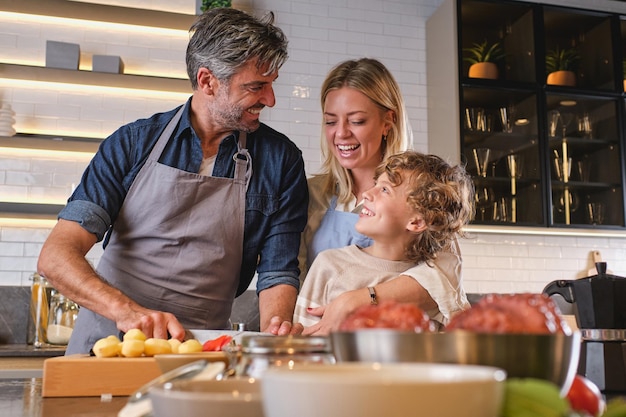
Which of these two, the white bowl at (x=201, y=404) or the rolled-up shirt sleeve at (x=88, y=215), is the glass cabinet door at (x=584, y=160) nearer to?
the rolled-up shirt sleeve at (x=88, y=215)

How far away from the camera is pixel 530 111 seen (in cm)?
467

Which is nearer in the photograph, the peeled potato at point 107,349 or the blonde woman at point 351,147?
the peeled potato at point 107,349

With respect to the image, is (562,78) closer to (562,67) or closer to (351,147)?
(562,67)

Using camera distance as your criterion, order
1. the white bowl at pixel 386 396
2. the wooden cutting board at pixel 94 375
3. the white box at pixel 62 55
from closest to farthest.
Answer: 1. the white bowl at pixel 386 396
2. the wooden cutting board at pixel 94 375
3. the white box at pixel 62 55

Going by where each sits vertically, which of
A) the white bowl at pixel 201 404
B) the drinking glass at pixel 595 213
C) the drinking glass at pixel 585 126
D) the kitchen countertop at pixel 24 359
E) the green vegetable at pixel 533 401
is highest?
the drinking glass at pixel 585 126

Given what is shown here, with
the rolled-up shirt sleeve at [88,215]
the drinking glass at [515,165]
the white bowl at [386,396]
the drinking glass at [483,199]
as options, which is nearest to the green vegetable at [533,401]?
the white bowl at [386,396]

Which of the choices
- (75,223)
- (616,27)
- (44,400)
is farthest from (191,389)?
(616,27)

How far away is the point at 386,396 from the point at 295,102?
4.23 meters

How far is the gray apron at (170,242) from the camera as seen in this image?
211 centimetres

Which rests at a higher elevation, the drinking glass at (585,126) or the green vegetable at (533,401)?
the drinking glass at (585,126)

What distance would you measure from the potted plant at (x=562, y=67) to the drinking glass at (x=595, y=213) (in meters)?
0.87

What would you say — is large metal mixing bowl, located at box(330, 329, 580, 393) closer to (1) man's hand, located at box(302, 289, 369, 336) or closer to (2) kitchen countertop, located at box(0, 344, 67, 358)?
(1) man's hand, located at box(302, 289, 369, 336)

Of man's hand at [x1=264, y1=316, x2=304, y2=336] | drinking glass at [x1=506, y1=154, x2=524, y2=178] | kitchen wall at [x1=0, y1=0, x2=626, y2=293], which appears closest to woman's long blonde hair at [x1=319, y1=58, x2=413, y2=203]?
man's hand at [x1=264, y1=316, x2=304, y2=336]

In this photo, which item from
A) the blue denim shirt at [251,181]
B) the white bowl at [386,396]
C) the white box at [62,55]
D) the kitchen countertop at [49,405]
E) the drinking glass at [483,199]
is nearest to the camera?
the white bowl at [386,396]
